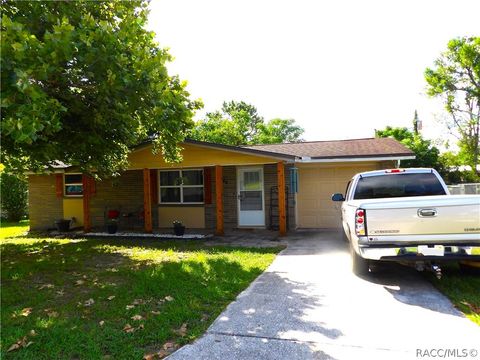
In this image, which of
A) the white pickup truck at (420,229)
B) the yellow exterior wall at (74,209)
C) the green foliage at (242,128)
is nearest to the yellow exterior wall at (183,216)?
the yellow exterior wall at (74,209)

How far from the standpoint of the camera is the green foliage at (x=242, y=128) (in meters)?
33.3

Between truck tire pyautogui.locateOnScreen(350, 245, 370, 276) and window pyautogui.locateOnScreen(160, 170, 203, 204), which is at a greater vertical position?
window pyautogui.locateOnScreen(160, 170, 203, 204)

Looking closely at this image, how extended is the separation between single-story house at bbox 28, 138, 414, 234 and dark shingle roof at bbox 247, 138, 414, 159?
30 millimetres

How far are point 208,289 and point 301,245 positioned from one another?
4.51m

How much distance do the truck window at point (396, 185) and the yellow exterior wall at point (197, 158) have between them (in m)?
3.95

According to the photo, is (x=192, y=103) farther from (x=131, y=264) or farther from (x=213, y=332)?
(x=213, y=332)

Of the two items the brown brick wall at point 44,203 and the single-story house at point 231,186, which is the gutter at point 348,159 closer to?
the single-story house at point 231,186

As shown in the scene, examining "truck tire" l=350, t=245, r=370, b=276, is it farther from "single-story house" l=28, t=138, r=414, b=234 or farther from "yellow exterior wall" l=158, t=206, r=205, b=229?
"yellow exterior wall" l=158, t=206, r=205, b=229

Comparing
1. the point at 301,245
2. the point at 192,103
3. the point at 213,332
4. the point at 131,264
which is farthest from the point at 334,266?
the point at 192,103

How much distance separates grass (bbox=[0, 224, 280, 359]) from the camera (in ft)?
12.6

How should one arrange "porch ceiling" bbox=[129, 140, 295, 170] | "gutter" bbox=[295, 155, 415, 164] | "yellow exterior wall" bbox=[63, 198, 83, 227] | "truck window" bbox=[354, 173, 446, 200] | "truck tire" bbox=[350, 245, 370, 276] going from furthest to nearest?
"yellow exterior wall" bbox=[63, 198, 83, 227], "gutter" bbox=[295, 155, 415, 164], "porch ceiling" bbox=[129, 140, 295, 170], "truck window" bbox=[354, 173, 446, 200], "truck tire" bbox=[350, 245, 370, 276]

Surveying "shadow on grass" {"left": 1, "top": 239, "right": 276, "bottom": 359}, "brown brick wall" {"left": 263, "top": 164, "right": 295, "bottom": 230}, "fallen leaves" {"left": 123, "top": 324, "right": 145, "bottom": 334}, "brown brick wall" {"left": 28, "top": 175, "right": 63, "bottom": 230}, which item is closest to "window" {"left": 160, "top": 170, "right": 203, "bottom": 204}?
"brown brick wall" {"left": 263, "top": 164, "right": 295, "bottom": 230}

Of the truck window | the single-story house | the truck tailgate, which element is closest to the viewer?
the truck tailgate

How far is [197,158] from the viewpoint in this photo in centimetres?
1184
